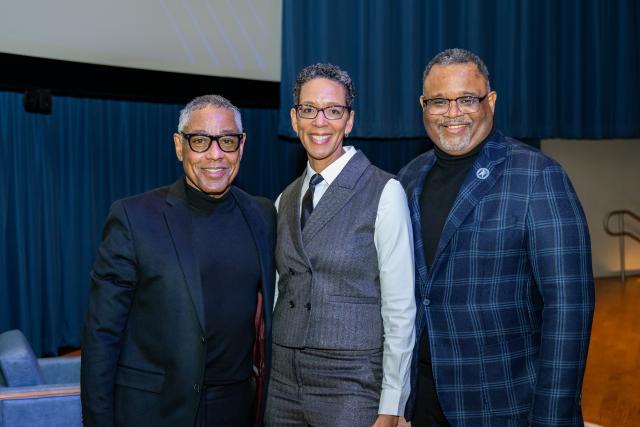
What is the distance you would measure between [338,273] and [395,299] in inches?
→ 6.6

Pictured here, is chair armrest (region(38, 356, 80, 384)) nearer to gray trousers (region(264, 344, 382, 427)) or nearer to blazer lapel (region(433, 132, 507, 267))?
gray trousers (region(264, 344, 382, 427))

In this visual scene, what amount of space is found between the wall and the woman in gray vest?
891cm

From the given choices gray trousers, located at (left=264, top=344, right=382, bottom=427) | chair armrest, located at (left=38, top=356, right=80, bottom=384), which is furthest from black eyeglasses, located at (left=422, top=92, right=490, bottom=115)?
chair armrest, located at (left=38, top=356, right=80, bottom=384)

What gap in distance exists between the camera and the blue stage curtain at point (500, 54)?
666 cm

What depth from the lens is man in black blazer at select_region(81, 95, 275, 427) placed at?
1868mm

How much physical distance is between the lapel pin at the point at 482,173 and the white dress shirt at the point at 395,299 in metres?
0.24

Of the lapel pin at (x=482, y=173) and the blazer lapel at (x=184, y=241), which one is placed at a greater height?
the lapel pin at (x=482, y=173)

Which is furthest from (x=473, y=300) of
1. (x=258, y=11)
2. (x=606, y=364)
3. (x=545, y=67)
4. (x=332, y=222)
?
(x=545, y=67)

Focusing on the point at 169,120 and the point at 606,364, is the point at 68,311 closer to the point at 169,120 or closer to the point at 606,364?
the point at 169,120

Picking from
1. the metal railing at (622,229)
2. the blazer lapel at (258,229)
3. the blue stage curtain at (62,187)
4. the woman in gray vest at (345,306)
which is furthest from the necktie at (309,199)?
the metal railing at (622,229)

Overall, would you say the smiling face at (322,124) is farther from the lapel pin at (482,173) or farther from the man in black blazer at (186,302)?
the lapel pin at (482,173)

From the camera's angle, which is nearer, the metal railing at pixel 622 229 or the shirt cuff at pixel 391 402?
the shirt cuff at pixel 391 402

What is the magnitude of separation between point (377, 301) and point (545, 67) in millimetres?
6494

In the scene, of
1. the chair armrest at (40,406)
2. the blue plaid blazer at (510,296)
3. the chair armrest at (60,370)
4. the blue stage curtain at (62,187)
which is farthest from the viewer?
the blue stage curtain at (62,187)
